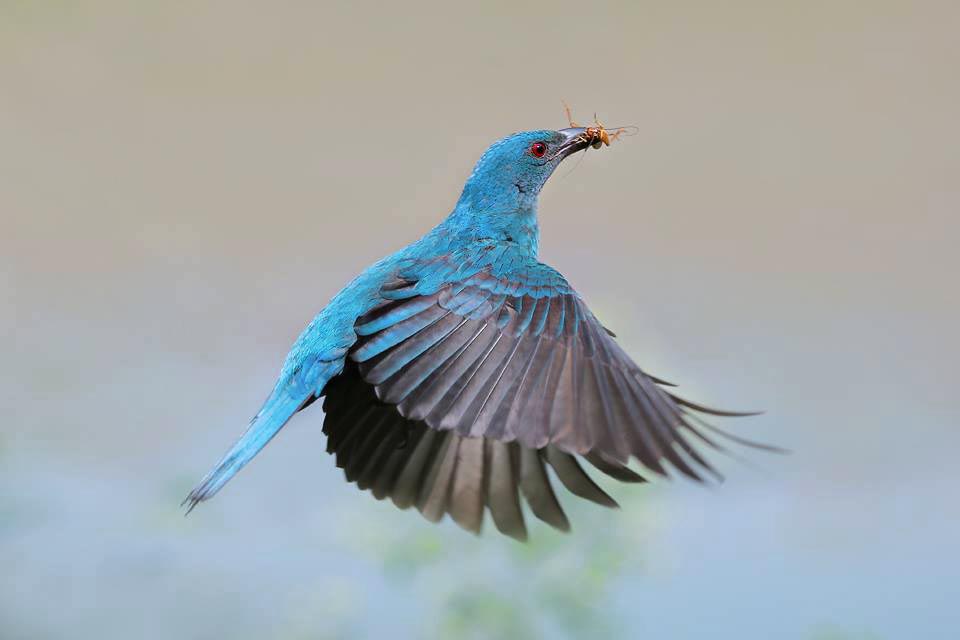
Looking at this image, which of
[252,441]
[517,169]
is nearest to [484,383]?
[252,441]

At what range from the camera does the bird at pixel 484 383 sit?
2.91 m

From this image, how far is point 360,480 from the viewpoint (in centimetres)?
347

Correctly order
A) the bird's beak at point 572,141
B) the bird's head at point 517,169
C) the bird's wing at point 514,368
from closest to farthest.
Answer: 1. the bird's wing at point 514,368
2. the bird's head at point 517,169
3. the bird's beak at point 572,141

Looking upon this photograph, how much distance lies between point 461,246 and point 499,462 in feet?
2.01

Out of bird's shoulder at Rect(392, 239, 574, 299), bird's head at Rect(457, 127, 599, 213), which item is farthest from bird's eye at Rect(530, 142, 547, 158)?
bird's shoulder at Rect(392, 239, 574, 299)

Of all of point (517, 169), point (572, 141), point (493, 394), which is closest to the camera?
point (493, 394)

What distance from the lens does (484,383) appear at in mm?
2998

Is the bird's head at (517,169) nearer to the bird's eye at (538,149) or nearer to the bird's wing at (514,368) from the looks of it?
the bird's eye at (538,149)

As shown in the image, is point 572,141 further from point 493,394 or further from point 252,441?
point 252,441

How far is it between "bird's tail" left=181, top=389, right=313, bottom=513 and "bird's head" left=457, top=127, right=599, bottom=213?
86 cm

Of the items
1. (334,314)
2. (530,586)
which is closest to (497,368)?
A: (334,314)

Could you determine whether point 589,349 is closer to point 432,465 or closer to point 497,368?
point 497,368

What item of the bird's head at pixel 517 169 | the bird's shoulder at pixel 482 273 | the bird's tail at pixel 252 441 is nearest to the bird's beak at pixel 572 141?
the bird's head at pixel 517 169

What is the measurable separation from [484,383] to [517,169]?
947 millimetres
